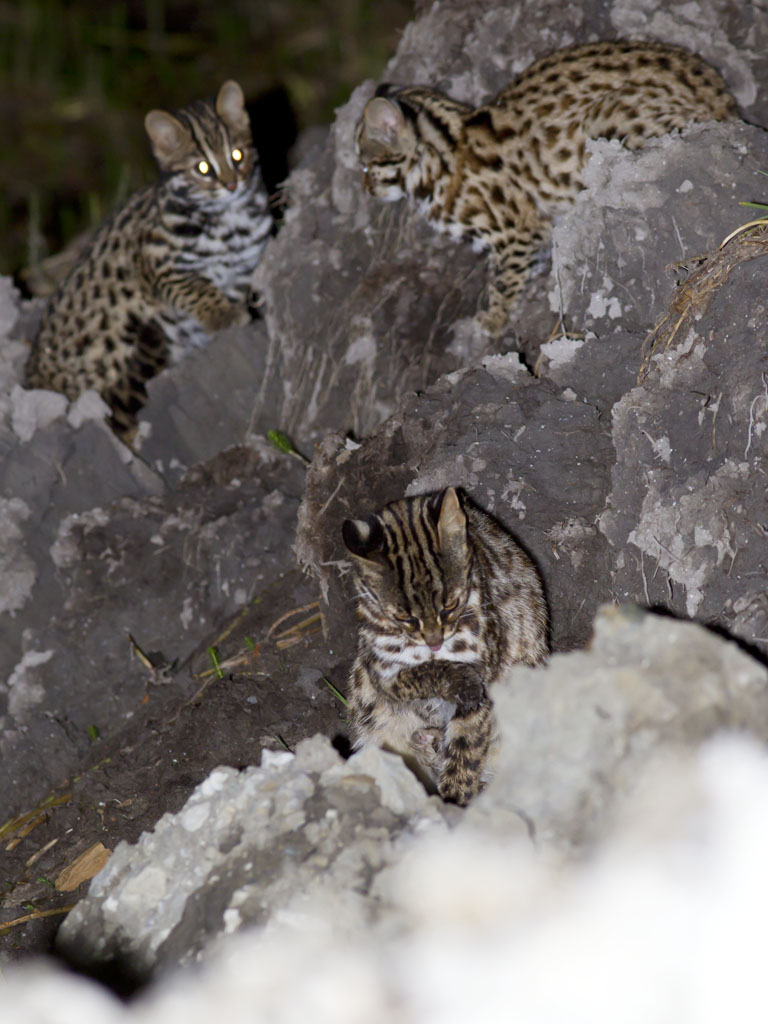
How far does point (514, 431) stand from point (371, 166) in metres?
2.47

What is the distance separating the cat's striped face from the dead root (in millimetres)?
1240

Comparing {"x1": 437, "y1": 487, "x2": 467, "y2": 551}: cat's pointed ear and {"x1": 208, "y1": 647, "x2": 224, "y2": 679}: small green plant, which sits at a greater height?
{"x1": 437, "y1": 487, "x2": 467, "y2": 551}: cat's pointed ear

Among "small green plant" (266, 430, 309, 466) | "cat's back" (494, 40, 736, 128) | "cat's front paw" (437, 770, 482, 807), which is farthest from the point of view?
"small green plant" (266, 430, 309, 466)

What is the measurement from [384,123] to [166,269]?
6.41 feet

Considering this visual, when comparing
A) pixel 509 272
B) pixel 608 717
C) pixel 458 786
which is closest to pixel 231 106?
pixel 509 272

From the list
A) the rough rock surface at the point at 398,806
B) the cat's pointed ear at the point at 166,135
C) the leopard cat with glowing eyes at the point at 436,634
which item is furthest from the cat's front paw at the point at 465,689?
the cat's pointed ear at the point at 166,135

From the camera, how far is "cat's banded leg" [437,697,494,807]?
4398 millimetres

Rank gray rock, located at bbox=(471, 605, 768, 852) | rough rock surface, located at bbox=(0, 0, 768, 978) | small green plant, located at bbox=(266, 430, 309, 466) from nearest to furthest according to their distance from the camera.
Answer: gray rock, located at bbox=(471, 605, 768, 852)
rough rock surface, located at bbox=(0, 0, 768, 978)
small green plant, located at bbox=(266, 430, 309, 466)

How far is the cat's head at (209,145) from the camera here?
7496 mm

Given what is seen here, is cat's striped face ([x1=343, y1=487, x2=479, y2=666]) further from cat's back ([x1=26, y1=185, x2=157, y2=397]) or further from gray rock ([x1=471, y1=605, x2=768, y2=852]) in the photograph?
cat's back ([x1=26, y1=185, x2=157, y2=397])

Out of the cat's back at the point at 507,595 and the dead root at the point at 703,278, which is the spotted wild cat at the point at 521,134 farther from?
the cat's back at the point at 507,595

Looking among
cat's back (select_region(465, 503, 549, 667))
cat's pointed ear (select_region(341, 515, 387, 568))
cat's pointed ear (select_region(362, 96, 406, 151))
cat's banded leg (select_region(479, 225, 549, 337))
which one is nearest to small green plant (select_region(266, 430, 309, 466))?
cat's banded leg (select_region(479, 225, 549, 337))

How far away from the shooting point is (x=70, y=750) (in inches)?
247

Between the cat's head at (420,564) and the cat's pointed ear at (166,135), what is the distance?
407cm
